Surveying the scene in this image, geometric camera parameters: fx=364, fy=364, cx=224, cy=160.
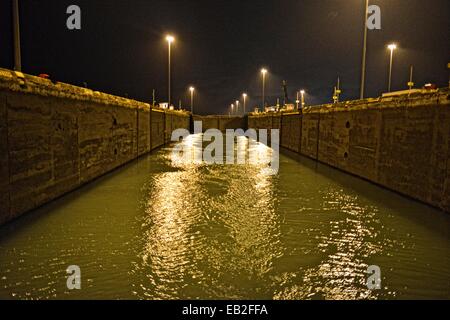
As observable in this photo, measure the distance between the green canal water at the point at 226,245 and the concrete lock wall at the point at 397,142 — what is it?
0.55m

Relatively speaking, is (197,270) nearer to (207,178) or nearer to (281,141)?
(207,178)

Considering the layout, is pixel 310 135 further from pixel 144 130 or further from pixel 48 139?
pixel 48 139

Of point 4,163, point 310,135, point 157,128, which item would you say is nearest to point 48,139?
point 4,163

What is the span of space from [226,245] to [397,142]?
6.10 metres

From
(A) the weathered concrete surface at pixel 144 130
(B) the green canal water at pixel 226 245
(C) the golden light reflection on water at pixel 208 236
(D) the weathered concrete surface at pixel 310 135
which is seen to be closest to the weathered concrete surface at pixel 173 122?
(A) the weathered concrete surface at pixel 144 130

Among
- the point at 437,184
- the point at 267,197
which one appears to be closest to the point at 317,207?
the point at 267,197

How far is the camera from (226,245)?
5273 mm

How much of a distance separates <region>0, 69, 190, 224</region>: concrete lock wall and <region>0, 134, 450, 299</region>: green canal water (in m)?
0.47

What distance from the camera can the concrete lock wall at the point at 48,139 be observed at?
606 cm

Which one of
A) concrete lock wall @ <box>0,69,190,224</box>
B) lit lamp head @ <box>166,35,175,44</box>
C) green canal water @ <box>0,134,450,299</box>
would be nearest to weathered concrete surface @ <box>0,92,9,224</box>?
concrete lock wall @ <box>0,69,190,224</box>

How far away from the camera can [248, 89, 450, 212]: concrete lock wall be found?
7355 millimetres

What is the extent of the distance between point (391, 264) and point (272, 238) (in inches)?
66.9

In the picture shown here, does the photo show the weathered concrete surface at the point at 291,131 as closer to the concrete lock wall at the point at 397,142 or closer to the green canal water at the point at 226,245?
the concrete lock wall at the point at 397,142
